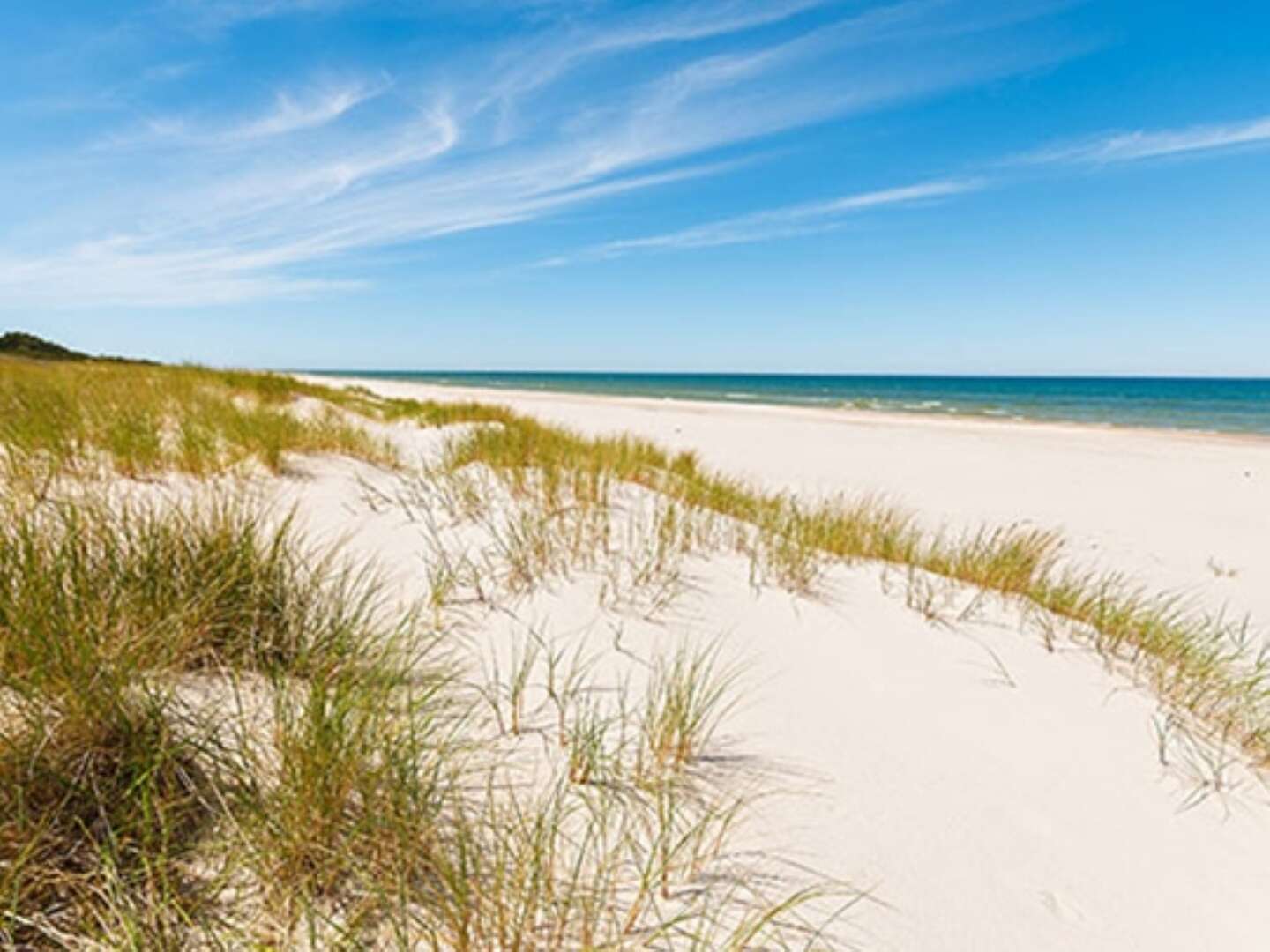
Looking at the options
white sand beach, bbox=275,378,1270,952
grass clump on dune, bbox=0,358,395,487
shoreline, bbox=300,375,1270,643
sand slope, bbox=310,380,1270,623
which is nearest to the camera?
white sand beach, bbox=275,378,1270,952

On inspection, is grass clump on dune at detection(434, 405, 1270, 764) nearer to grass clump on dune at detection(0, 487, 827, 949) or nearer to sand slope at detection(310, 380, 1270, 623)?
sand slope at detection(310, 380, 1270, 623)

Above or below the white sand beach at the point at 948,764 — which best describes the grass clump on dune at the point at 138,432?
above

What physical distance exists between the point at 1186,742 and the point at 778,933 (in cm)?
218

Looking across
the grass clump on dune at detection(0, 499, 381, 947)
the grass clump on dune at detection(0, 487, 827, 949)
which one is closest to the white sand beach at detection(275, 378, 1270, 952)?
the grass clump on dune at detection(0, 487, 827, 949)

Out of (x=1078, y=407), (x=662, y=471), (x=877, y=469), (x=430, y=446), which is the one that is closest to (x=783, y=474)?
(x=877, y=469)

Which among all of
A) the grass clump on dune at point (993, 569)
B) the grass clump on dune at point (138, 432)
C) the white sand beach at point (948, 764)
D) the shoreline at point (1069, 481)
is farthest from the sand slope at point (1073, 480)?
the grass clump on dune at point (138, 432)

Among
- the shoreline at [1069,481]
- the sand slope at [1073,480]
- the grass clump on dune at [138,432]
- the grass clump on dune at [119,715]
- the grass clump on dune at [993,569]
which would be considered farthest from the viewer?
the sand slope at [1073,480]

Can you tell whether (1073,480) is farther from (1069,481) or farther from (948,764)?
(948,764)

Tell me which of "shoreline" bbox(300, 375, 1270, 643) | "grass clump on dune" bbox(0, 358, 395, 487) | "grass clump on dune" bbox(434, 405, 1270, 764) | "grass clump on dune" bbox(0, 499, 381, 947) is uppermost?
"grass clump on dune" bbox(0, 358, 395, 487)

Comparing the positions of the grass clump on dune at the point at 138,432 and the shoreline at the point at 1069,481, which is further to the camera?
the shoreline at the point at 1069,481

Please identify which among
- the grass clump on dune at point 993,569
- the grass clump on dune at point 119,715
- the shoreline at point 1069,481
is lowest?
the shoreline at point 1069,481

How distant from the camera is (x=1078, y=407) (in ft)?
119

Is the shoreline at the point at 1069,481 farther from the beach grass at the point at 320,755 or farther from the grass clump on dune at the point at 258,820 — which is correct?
the grass clump on dune at the point at 258,820

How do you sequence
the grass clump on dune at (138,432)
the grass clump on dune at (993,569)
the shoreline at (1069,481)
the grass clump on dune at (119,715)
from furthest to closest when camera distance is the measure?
the shoreline at (1069,481) → the grass clump on dune at (138,432) → the grass clump on dune at (993,569) → the grass clump on dune at (119,715)
